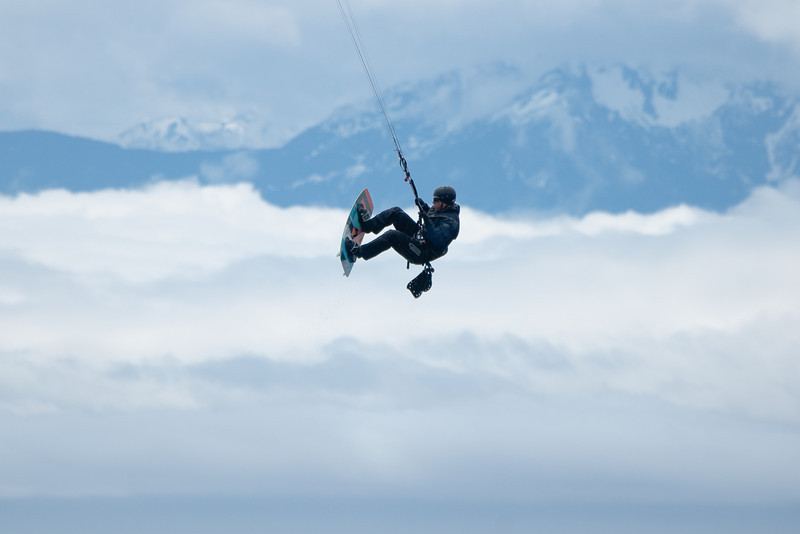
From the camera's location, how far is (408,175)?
15523 millimetres

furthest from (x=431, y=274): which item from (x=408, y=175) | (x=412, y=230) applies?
(x=408, y=175)

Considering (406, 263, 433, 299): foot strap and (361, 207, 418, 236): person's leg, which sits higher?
(361, 207, 418, 236): person's leg

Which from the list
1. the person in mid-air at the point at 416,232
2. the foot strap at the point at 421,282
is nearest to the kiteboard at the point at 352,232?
the person in mid-air at the point at 416,232

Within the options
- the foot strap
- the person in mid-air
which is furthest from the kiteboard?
the foot strap

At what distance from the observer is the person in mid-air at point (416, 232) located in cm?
1655

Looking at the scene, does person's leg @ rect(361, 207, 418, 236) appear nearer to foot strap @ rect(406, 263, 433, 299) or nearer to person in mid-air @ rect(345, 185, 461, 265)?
person in mid-air @ rect(345, 185, 461, 265)

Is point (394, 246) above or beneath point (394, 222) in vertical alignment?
beneath

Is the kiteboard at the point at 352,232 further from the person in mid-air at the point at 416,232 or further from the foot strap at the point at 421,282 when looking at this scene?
the foot strap at the point at 421,282

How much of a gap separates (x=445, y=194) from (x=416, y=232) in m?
1.04

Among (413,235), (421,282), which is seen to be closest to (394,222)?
(413,235)

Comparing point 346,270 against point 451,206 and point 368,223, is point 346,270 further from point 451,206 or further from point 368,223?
point 451,206

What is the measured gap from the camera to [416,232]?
1669cm

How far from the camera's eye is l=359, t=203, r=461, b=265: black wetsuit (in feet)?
54.3

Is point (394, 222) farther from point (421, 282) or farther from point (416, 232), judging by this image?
point (421, 282)
